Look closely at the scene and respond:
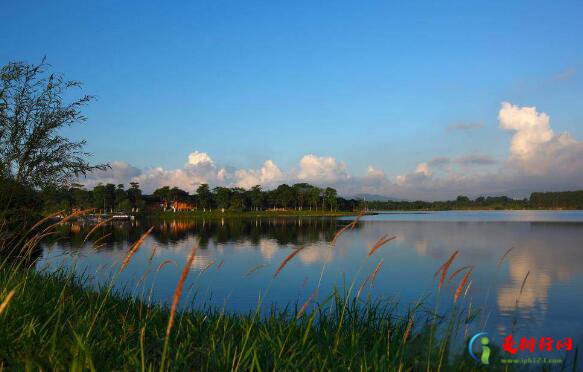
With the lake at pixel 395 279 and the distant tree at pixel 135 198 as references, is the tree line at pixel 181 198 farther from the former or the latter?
the lake at pixel 395 279

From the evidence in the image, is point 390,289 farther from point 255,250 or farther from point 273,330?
point 255,250

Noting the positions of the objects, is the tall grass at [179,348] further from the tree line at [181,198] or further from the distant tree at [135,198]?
the distant tree at [135,198]

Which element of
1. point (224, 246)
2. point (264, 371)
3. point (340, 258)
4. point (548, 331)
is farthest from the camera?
point (224, 246)

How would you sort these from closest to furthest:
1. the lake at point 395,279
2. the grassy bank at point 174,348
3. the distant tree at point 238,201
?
the grassy bank at point 174,348
the lake at point 395,279
the distant tree at point 238,201

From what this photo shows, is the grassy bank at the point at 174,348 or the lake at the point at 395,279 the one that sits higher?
the grassy bank at the point at 174,348

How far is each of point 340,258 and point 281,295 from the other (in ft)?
48.4

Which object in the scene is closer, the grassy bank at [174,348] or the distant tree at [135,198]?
the grassy bank at [174,348]

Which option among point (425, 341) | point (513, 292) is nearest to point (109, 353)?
point (425, 341)

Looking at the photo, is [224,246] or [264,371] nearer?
[264,371]

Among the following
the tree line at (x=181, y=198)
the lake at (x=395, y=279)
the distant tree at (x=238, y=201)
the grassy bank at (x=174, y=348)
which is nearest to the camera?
the grassy bank at (x=174, y=348)

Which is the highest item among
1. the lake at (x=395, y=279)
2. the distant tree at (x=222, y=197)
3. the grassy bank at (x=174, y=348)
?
the distant tree at (x=222, y=197)

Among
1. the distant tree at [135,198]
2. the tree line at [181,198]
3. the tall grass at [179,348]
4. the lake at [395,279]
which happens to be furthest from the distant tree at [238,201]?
the tall grass at [179,348]

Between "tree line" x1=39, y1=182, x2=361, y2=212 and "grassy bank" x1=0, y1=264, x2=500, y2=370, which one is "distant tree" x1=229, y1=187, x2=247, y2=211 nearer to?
"tree line" x1=39, y1=182, x2=361, y2=212

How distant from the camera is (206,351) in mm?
4625
